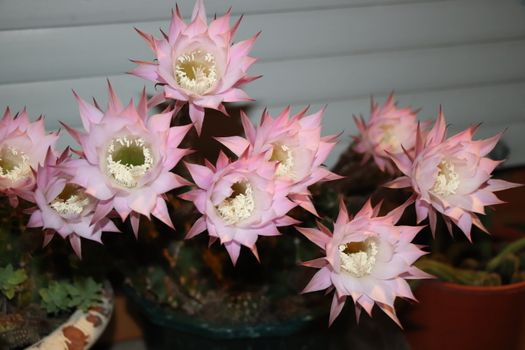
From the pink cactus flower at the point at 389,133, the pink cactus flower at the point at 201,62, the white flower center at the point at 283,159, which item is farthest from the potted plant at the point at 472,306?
the pink cactus flower at the point at 201,62

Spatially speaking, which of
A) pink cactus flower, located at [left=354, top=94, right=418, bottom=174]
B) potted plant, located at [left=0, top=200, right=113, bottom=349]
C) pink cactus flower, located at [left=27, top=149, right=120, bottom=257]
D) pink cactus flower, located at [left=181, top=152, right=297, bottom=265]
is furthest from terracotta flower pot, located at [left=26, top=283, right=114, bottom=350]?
pink cactus flower, located at [left=354, top=94, right=418, bottom=174]

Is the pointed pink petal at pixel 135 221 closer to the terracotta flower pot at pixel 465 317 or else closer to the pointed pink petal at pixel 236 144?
the pointed pink petal at pixel 236 144

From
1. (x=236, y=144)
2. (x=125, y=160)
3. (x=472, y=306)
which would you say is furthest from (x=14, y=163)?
(x=472, y=306)

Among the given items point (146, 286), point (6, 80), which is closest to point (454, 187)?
point (146, 286)

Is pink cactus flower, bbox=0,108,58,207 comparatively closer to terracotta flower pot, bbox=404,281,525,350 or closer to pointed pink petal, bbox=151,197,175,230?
pointed pink petal, bbox=151,197,175,230

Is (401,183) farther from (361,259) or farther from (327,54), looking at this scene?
(327,54)

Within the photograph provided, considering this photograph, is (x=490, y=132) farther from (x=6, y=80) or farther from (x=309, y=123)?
(x=6, y=80)
